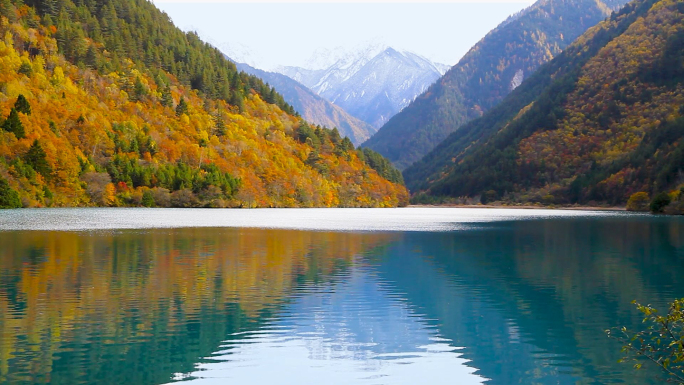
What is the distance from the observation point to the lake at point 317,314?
21703mm

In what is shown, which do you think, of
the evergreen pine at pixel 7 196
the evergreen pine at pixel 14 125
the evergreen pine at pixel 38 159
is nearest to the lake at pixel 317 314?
the evergreen pine at pixel 7 196

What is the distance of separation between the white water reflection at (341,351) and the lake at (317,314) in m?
0.08

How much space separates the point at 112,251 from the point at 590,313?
38141 mm

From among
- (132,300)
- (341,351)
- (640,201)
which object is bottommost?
(341,351)

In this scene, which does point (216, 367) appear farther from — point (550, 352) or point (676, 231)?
point (676, 231)

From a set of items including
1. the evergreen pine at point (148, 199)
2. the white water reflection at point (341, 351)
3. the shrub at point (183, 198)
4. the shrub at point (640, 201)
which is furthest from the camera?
the shrub at point (183, 198)

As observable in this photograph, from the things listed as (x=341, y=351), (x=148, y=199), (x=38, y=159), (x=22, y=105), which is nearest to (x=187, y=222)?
(x=38, y=159)

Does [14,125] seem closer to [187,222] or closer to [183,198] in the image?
[183,198]

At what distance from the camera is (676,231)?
303ft

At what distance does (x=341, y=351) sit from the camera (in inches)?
951

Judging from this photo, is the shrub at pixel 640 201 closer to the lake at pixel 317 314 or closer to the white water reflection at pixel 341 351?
the lake at pixel 317 314

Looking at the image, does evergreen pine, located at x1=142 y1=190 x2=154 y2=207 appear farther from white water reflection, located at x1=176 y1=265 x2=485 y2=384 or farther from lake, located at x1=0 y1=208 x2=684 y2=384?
white water reflection, located at x1=176 y1=265 x2=485 y2=384

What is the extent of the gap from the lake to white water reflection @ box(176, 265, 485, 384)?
78mm

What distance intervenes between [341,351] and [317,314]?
6.63 meters
